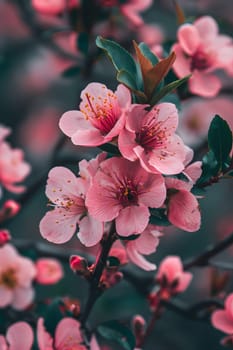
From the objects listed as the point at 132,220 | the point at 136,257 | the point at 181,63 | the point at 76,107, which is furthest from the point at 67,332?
the point at 76,107

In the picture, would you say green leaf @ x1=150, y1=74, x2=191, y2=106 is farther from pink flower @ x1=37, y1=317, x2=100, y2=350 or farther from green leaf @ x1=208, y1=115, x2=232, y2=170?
pink flower @ x1=37, y1=317, x2=100, y2=350

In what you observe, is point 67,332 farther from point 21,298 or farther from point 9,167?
point 9,167

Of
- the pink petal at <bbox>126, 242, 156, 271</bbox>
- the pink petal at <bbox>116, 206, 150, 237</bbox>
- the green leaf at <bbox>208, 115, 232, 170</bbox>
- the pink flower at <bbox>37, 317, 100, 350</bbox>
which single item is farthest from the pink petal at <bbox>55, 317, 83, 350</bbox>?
the green leaf at <bbox>208, 115, 232, 170</bbox>

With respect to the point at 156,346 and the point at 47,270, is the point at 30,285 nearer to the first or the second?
the point at 47,270

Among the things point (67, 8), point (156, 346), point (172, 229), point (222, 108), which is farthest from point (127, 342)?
point (222, 108)

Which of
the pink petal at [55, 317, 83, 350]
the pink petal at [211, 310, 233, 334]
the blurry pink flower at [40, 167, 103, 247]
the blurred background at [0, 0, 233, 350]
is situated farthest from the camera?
the blurred background at [0, 0, 233, 350]

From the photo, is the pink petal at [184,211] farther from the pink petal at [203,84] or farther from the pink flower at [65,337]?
the pink petal at [203,84]

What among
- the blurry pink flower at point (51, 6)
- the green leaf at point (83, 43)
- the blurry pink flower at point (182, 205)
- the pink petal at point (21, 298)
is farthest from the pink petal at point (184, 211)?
the blurry pink flower at point (51, 6)
